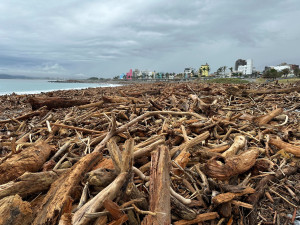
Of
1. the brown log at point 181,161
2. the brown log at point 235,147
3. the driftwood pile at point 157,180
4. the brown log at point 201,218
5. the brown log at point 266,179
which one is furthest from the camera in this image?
the brown log at point 235,147

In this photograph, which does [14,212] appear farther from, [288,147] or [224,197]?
[288,147]

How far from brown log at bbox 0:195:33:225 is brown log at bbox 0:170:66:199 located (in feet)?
0.85

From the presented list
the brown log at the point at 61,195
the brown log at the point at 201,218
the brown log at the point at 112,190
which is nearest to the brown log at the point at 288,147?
the brown log at the point at 201,218

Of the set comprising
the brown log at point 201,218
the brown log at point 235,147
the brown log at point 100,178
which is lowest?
the brown log at point 201,218

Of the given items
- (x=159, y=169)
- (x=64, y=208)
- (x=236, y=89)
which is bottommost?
(x=64, y=208)

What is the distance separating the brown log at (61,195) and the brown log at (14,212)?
0.22 feet

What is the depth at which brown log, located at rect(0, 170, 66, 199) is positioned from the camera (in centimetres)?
148

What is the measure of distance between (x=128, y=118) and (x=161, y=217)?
2555mm

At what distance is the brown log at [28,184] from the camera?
1481 millimetres

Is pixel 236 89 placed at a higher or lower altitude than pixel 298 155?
higher

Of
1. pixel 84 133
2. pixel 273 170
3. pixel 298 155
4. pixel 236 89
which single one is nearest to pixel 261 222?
pixel 273 170

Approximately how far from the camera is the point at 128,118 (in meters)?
3.73

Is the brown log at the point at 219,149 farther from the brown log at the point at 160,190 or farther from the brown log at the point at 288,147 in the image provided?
the brown log at the point at 160,190

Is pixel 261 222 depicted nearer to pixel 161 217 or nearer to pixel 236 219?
pixel 236 219
